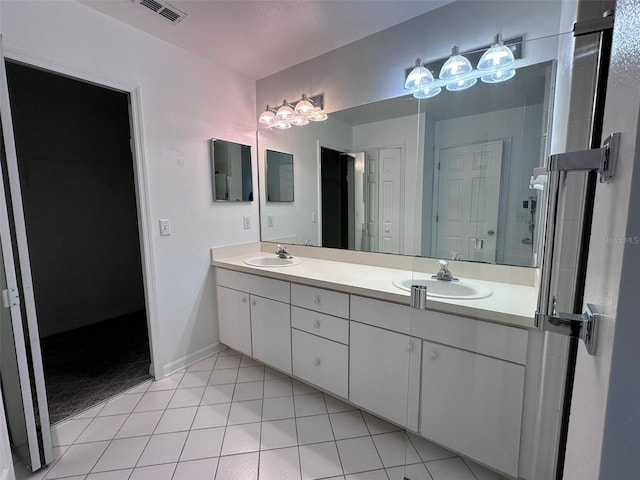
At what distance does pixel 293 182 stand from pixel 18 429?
2194 millimetres

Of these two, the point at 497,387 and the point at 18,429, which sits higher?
the point at 497,387

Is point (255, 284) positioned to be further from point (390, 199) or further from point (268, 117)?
point (268, 117)

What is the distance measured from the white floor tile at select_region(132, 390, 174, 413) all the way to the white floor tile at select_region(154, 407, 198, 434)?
93 millimetres

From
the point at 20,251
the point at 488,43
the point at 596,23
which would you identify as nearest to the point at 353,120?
the point at 488,43

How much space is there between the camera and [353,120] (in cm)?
208

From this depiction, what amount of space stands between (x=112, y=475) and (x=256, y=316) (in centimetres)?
107

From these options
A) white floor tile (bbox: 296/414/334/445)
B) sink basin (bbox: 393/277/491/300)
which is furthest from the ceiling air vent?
white floor tile (bbox: 296/414/334/445)

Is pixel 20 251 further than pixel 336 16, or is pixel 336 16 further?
pixel 336 16

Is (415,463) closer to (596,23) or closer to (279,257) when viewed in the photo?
(279,257)

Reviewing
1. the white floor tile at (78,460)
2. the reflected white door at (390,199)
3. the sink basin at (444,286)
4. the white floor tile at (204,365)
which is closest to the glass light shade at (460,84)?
the reflected white door at (390,199)

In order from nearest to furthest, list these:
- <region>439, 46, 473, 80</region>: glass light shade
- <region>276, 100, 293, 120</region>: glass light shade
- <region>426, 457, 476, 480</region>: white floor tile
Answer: <region>426, 457, 476, 480</region>: white floor tile, <region>439, 46, 473, 80</region>: glass light shade, <region>276, 100, 293, 120</region>: glass light shade

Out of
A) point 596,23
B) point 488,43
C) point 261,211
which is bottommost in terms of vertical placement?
point 261,211

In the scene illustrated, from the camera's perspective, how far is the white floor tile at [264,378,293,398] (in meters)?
1.91

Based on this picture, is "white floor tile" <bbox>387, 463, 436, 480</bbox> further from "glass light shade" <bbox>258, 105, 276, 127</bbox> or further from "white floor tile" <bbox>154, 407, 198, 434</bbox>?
"glass light shade" <bbox>258, 105, 276, 127</bbox>
